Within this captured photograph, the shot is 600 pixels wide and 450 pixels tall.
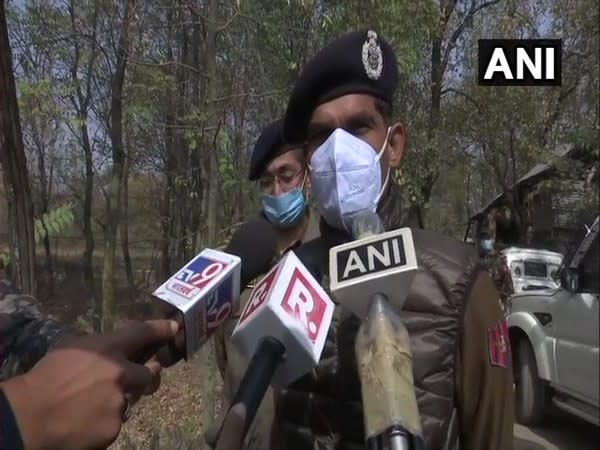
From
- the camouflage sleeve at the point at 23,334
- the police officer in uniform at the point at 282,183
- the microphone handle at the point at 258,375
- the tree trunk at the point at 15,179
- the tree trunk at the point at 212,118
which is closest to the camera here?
the microphone handle at the point at 258,375

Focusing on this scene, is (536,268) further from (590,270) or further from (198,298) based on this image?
(198,298)

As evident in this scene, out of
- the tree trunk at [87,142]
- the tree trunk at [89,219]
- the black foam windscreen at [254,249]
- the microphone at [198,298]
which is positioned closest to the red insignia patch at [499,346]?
the microphone at [198,298]

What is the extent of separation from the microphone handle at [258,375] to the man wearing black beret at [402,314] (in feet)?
0.71

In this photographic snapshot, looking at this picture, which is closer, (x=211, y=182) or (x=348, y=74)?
(x=348, y=74)

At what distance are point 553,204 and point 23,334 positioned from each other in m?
0.91

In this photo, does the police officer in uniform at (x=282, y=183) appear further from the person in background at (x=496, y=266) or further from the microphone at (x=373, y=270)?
the microphone at (x=373, y=270)

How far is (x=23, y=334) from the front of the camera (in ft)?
3.96

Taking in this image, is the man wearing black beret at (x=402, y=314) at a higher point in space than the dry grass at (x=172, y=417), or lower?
higher

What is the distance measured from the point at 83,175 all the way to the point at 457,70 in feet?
17.2

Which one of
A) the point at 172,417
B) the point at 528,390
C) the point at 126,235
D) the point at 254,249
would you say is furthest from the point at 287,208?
the point at 126,235

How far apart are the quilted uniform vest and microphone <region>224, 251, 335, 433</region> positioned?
5.6 inches

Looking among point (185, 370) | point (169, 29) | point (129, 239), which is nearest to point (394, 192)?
point (169, 29)

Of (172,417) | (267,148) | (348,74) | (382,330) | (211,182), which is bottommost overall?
(172,417)

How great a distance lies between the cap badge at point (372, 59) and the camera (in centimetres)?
126
